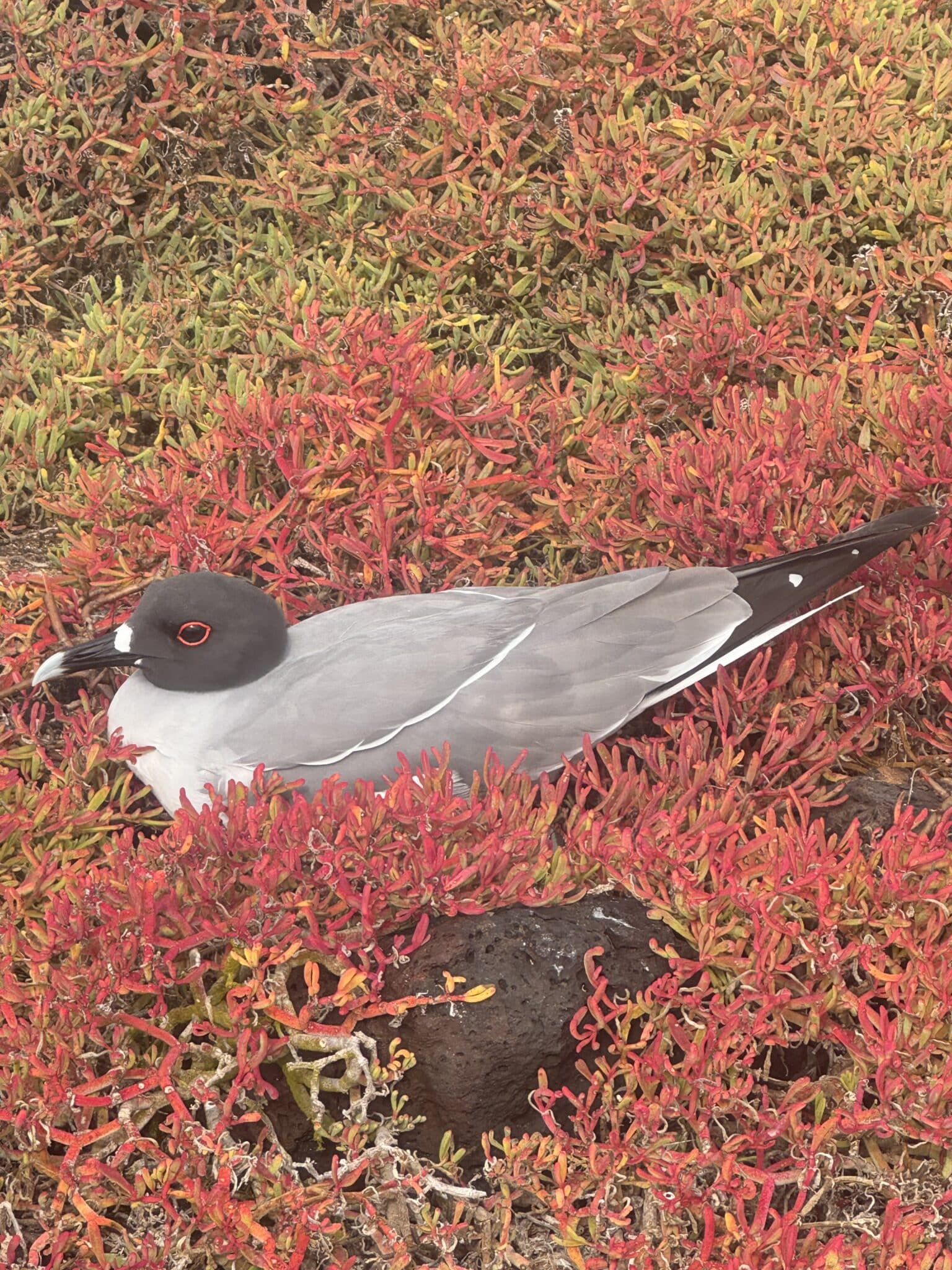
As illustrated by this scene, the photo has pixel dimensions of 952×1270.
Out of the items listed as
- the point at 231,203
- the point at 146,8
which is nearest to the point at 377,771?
the point at 231,203

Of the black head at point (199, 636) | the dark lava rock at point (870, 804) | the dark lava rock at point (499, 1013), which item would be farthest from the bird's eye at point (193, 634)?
the dark lava rock at point (870, 804)

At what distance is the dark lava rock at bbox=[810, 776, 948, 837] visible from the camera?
268cm

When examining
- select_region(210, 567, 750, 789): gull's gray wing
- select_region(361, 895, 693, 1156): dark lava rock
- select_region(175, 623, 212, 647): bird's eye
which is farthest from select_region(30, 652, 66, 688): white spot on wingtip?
select_region(361, 895, 693, 1156): dark lava rock

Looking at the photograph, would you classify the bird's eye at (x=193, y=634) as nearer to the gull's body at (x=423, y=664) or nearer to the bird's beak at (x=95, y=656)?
the gull's body at (x=423, y=664)

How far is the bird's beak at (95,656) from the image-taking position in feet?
9.30

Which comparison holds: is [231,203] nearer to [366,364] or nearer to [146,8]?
[146,8]

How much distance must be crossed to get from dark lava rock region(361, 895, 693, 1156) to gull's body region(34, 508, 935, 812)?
48 centimetres

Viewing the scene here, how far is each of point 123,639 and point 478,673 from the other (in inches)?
30.7

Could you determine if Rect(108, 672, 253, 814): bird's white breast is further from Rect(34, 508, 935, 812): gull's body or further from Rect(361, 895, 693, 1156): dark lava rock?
Rect(361, 895, 693, 1156): dark lava rock

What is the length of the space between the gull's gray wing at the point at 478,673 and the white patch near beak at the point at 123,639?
0.89 ft

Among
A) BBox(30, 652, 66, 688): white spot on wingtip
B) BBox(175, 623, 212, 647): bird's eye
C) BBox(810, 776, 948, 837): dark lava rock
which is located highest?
BBox(175, 623, 212, 647): bird's eye

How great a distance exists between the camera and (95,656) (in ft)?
9.38

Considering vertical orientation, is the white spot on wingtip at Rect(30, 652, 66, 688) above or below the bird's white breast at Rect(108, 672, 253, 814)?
above

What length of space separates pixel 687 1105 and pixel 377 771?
91cm
